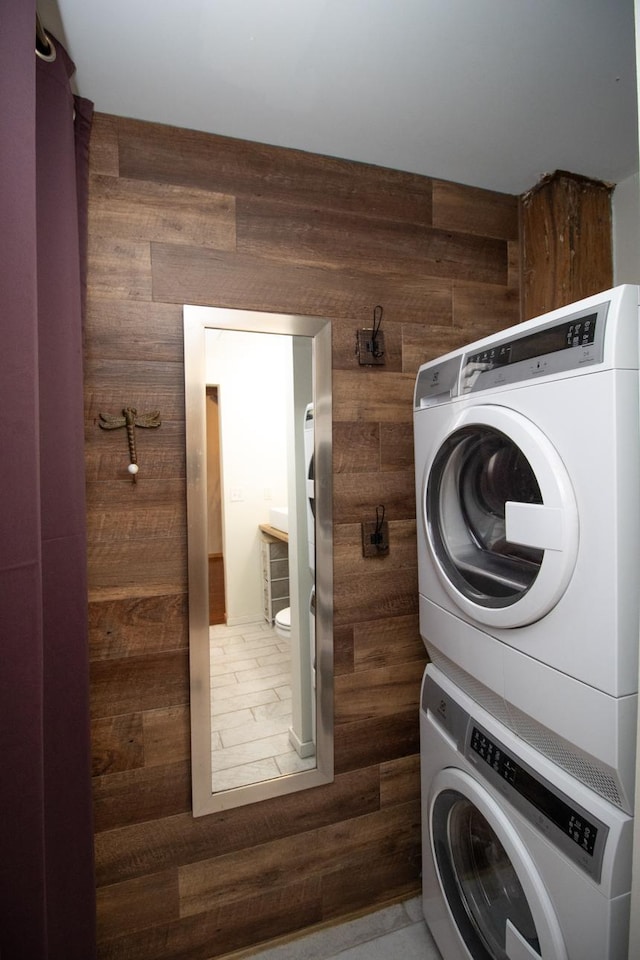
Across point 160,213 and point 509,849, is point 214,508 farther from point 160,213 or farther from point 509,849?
point 509,849

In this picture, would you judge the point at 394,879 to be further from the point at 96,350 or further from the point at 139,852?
the point at 96,350

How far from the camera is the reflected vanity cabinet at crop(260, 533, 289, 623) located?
153 cm

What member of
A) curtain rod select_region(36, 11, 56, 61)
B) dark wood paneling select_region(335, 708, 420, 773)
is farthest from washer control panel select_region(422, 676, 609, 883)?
curtain rod select_region(36, 11, 56, 61)

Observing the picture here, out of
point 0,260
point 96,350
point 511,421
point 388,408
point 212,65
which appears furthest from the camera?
point 388,408

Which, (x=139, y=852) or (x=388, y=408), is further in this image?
(x=388, y=408)

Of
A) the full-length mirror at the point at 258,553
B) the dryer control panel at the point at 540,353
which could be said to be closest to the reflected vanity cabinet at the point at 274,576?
the full-length mirror at the point at 258,553

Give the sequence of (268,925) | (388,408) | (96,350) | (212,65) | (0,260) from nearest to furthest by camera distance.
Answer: (0,260) < (212,65) < (96,350) < (268,925) < (388,408)

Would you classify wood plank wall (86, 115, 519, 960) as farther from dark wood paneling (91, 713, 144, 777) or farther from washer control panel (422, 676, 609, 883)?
washer control panel (422, 676, 609, 883)

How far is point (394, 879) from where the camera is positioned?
63.5 inches

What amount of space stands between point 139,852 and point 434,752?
93 cm

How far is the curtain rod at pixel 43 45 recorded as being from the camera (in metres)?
0.99

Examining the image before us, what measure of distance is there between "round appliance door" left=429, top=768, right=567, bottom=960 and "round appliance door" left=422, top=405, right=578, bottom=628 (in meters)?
0.47

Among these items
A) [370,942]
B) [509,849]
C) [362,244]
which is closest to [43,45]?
[362,244]

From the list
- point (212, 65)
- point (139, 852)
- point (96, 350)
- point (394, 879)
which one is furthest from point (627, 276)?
point (139, 852)
